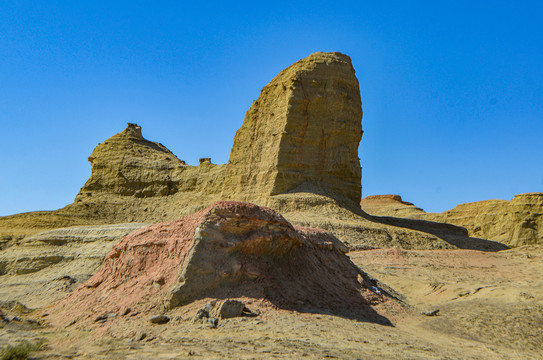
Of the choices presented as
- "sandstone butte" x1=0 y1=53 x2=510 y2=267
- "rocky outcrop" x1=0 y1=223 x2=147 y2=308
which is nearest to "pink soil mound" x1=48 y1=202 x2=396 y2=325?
"rocky outcrop" x1=0 y1=223 x2=147 y2=308

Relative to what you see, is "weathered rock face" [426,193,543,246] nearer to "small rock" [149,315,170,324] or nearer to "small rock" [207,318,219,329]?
"small rock" [207,318,219,329]

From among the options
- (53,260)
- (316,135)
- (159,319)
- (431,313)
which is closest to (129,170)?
(316,135)

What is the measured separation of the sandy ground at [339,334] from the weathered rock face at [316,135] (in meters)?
16.8

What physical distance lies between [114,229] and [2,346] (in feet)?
47.2

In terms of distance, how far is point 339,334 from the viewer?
6438 millimetres

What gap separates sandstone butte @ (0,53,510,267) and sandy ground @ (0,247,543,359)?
10540 millimetres

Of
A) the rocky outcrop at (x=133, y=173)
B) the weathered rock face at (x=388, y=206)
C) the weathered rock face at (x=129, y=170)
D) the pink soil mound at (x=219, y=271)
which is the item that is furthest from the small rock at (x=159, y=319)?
the weathered rock face at (x=388, y=206)

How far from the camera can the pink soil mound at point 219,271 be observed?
7445 mm

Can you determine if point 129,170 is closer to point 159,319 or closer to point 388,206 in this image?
point 159,319

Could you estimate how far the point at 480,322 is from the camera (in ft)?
29.5

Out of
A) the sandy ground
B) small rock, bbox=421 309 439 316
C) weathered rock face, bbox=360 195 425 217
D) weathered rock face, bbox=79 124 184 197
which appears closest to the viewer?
the sandy ground

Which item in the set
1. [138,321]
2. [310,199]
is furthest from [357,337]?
[310,199]

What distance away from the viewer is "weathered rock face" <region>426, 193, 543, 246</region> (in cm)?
3731

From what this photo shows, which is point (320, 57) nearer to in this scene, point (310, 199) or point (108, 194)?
point (310, 199)
